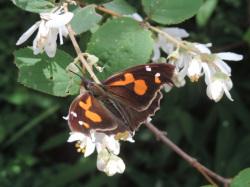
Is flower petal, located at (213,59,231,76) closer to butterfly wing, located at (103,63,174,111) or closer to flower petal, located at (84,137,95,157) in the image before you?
butterfly wing, located at (103,63,174,111)

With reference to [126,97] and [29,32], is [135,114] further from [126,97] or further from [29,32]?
[29,32]

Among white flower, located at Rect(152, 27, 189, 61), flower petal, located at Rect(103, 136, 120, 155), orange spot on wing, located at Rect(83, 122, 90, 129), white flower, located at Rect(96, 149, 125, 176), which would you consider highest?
orange spot on wing, located at Rect(83, 122, 90, 129)

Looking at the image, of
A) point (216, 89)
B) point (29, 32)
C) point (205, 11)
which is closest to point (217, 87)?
point (216, 89)

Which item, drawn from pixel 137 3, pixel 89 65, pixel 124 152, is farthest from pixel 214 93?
pixel 124 152

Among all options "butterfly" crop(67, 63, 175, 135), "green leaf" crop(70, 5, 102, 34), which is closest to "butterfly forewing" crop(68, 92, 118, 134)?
"butterfly" crop(67, 63, 175, 135)

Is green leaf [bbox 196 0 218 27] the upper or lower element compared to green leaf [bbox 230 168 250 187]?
lower

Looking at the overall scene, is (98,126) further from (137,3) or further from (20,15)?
(20,15)

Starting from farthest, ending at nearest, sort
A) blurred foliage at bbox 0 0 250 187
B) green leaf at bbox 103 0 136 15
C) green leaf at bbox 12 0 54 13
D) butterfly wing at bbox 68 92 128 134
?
blurred foliage at bbox 0 0 250 187 → green leaf at bbox 103 0 136 15 → green leaf at bbox 12 0 54 13 → butterfly wing at bbox 68 92 128 134
